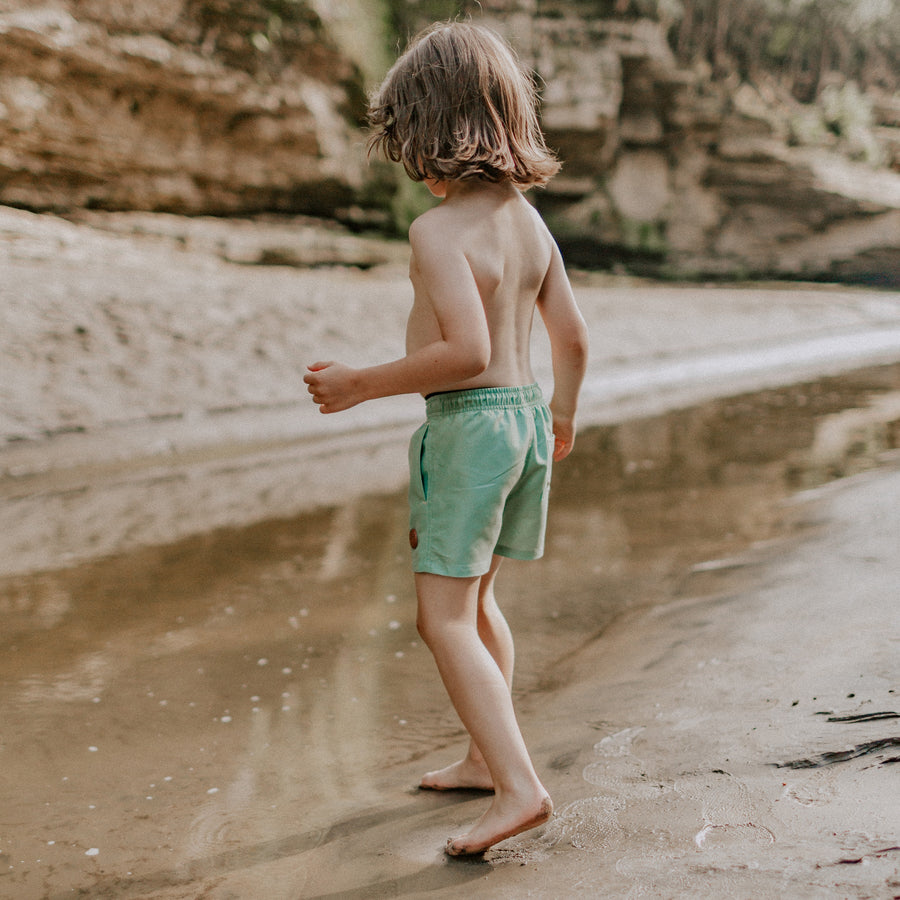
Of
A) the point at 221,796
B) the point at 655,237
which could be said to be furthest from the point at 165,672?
the point at 655,237

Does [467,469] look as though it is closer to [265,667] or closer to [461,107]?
[461,107]

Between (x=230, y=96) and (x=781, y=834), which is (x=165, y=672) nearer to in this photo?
(x=781, y=834)

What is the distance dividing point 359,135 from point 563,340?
9671 mm

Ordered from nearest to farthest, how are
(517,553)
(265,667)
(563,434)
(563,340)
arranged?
1. (517,553)
2. (563,340)
3. (563,434)
4. (265,667)

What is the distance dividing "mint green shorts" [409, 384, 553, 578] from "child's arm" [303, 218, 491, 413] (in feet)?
0.25

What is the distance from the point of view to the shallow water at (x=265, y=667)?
1.66 meters

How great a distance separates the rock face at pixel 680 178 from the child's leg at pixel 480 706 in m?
11.8

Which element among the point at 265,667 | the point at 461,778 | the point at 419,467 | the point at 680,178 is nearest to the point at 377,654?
the point at 265,667

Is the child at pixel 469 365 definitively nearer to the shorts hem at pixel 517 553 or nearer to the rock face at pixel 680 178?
the shorts hem at pixel 517 553

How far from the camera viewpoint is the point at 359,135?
35.2ft

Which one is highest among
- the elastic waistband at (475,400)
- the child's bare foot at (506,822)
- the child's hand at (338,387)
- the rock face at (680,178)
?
the rock face at (680,178)

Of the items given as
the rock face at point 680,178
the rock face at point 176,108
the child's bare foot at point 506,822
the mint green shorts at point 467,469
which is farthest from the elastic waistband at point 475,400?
the rock face at point 680,178

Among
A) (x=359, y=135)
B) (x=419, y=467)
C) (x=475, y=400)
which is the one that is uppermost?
(x=359, y=135)

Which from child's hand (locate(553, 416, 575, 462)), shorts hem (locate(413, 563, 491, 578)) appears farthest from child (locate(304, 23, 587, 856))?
child's hand (locate(553, 416, 575, 462))
